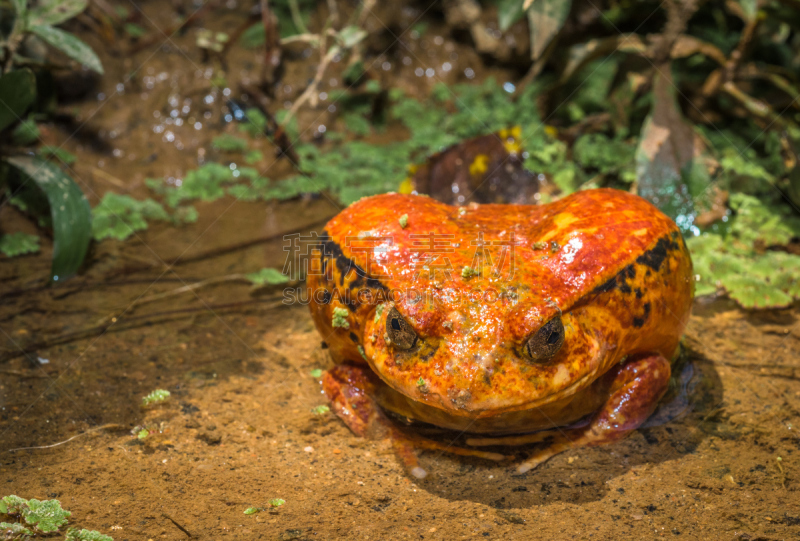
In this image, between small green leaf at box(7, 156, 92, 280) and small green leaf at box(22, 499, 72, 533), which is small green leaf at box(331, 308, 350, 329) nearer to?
small green leaf at box(22, 499, 72, 533)

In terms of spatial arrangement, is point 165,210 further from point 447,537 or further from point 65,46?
point 447,537

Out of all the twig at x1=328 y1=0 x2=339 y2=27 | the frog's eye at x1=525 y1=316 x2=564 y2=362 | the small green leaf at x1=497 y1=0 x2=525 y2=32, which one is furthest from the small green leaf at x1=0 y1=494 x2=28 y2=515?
the twig at x1=328 y1=0 x2=339 y2=27

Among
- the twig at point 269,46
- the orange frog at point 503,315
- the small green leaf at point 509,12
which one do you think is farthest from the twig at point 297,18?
the orange frog at point 503,315

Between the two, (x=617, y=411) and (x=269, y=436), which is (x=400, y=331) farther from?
(x=617, y=411)

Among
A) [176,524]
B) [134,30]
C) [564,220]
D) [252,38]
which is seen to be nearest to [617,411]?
[564,220]

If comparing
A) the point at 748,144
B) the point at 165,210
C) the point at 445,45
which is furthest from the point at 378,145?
the point at 748,144

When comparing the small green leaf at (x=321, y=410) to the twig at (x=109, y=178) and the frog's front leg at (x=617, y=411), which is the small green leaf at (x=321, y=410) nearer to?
the frog's front leg at (x=617, y=411)
